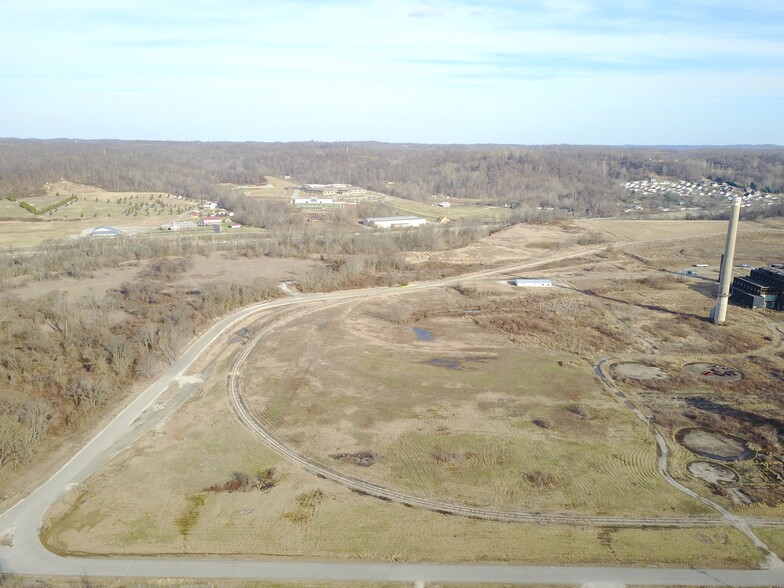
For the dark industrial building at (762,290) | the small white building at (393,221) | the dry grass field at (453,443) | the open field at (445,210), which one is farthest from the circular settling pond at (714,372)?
the open field at (445,210)

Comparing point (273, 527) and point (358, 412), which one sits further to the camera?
point (358, 412)

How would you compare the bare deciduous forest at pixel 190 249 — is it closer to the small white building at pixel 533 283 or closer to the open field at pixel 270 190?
the open field at pixel 270 190

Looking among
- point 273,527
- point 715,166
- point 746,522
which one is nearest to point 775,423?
point 746,522

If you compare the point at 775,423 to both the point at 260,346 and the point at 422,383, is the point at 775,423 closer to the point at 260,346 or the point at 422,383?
the point at 422,383

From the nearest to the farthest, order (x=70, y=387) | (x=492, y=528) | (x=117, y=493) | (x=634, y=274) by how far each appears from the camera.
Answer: (x=492, y=528) < (x=117, y=493) < (x=70, y=387) < (x=634, y=274)

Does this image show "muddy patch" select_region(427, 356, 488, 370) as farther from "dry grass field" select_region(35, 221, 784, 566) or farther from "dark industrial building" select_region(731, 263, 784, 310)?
"dark industrial building" select_region(731, 263, 784, 310)

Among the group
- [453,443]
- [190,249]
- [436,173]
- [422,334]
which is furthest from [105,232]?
[436,173]

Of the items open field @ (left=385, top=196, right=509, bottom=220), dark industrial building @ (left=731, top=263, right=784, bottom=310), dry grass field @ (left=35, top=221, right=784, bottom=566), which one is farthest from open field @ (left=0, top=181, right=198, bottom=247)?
dark industrial building @ (left=731, top=263, right=784, bottom=310)
